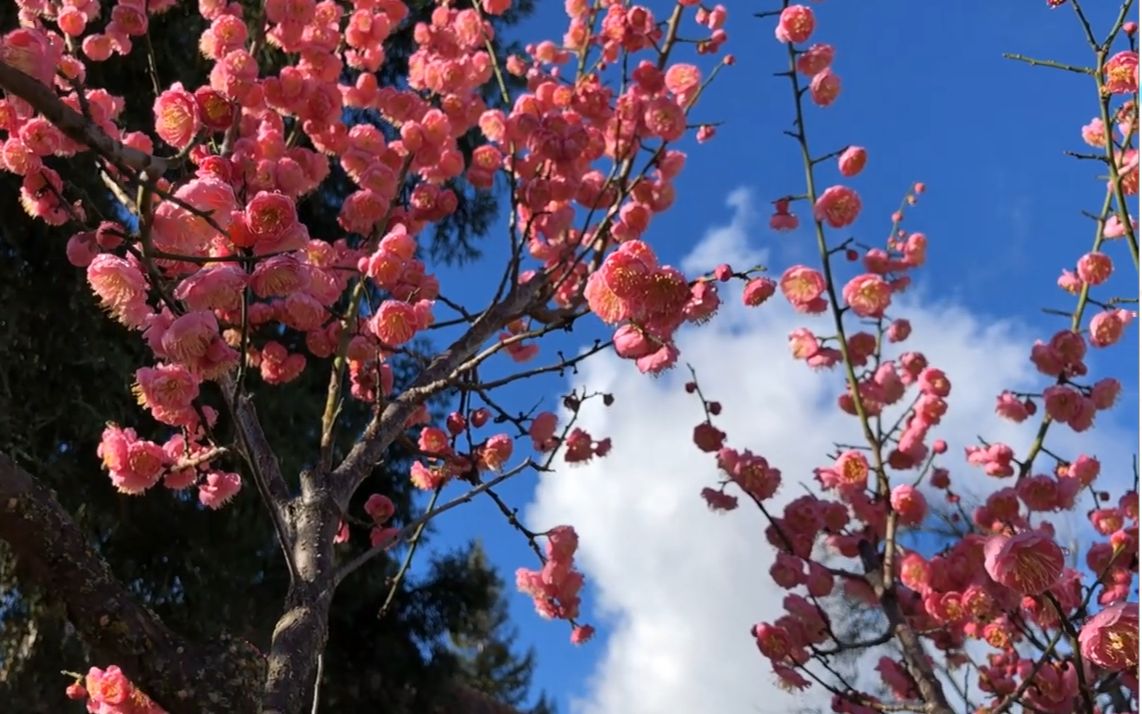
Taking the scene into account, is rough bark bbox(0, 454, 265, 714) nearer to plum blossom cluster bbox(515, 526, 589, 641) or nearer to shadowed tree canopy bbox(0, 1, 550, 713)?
plum blossom cluster bbox(515, 526, 589, 641)

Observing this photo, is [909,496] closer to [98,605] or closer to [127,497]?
[98,605]

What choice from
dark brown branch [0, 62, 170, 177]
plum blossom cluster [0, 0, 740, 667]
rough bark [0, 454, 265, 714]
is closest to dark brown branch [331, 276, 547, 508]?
plum blossom cluster [0, 0, 740, 667]

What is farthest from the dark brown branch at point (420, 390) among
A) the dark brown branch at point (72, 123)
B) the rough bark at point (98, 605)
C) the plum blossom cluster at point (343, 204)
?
the dark brown branch at point (72, 123)

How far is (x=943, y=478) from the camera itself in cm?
329

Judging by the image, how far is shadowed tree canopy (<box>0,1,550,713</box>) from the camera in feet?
14.0

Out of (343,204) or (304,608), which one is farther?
(343,204)

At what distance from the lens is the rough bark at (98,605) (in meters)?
1.62

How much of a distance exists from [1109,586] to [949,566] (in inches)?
30.9

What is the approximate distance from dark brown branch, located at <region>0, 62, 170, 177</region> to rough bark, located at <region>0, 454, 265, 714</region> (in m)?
0.72

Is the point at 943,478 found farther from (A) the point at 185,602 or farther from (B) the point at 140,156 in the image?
(A) the point at 185,602

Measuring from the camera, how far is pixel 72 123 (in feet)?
3.71

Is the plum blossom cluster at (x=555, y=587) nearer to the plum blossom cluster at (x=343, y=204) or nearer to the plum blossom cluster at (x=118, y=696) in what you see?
the plum blossom cluster at (x=343, y=204)

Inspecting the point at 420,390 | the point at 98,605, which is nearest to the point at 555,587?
the point at 420,390

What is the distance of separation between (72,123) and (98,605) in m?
0.88
